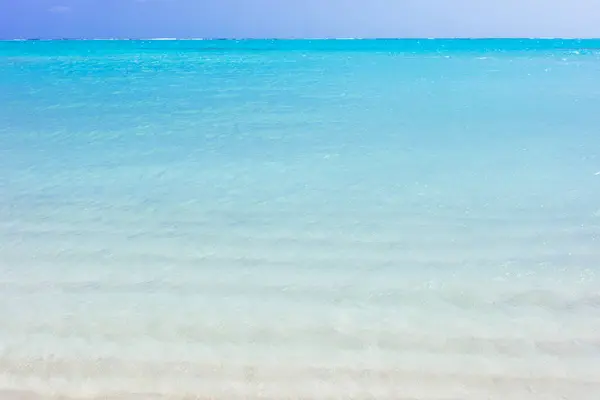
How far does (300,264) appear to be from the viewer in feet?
9.82

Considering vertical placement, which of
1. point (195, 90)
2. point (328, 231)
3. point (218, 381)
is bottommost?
point (195, 90)

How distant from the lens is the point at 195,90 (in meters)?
11.6

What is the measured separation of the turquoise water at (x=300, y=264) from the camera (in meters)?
2.10

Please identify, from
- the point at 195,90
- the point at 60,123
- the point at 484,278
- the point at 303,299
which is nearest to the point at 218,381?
the point at 303,299

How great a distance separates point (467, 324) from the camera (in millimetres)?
2396

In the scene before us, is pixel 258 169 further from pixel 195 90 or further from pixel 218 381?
pixel 195 90

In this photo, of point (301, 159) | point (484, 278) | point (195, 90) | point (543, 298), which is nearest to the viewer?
point (543, 298)

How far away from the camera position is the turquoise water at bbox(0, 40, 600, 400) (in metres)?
2.10

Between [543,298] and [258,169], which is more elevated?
[543,298]

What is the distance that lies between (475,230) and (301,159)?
2164 mm

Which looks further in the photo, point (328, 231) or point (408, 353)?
point (328, 231)

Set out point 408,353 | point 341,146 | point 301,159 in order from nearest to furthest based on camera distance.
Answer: point 408,353 < point 301,159 < point 341,146

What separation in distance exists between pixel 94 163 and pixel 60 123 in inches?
102

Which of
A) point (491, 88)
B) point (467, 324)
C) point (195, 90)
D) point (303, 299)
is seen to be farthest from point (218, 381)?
point (491, 88)
